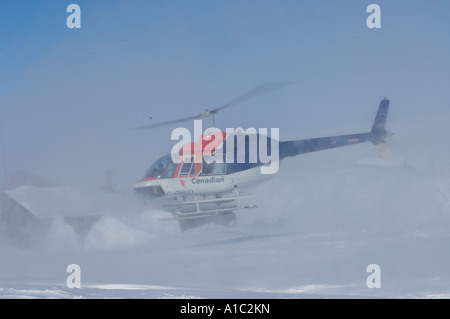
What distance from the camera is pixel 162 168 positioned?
20.6 ft

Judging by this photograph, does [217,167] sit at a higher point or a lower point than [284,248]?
higher

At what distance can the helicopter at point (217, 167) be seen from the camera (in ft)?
19.7

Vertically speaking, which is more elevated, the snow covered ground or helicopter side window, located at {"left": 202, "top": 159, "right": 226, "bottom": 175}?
helicopter side window, located at {"left": 202, "top": 159, "right": 226, "bottom": 175}

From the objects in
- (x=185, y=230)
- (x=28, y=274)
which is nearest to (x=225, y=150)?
(x=185, y=230)

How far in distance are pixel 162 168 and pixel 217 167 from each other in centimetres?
54

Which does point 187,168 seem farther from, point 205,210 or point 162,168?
point 205,210

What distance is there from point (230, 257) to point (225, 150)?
1.08 metres

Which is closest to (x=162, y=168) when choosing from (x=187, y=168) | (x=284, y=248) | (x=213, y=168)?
(x=187, y=168)

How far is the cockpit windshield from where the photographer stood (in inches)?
246

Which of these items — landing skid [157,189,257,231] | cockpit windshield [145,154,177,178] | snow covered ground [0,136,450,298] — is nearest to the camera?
snow covered ground [0,136,450,298]

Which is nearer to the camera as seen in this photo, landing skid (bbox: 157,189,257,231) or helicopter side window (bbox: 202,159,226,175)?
landing skid (bbox: 157,189,257,231)

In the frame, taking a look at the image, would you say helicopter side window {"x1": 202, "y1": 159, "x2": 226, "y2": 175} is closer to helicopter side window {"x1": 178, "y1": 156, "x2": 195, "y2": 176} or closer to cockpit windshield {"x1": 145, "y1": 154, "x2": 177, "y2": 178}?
helicopter side window {"x1": 178, "y1": 156, "x2": 195, "y2": 176}

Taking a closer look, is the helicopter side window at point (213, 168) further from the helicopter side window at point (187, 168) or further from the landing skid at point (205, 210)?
the landing skid at point (205, 210)

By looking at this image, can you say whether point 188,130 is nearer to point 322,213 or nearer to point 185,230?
point 185,230
